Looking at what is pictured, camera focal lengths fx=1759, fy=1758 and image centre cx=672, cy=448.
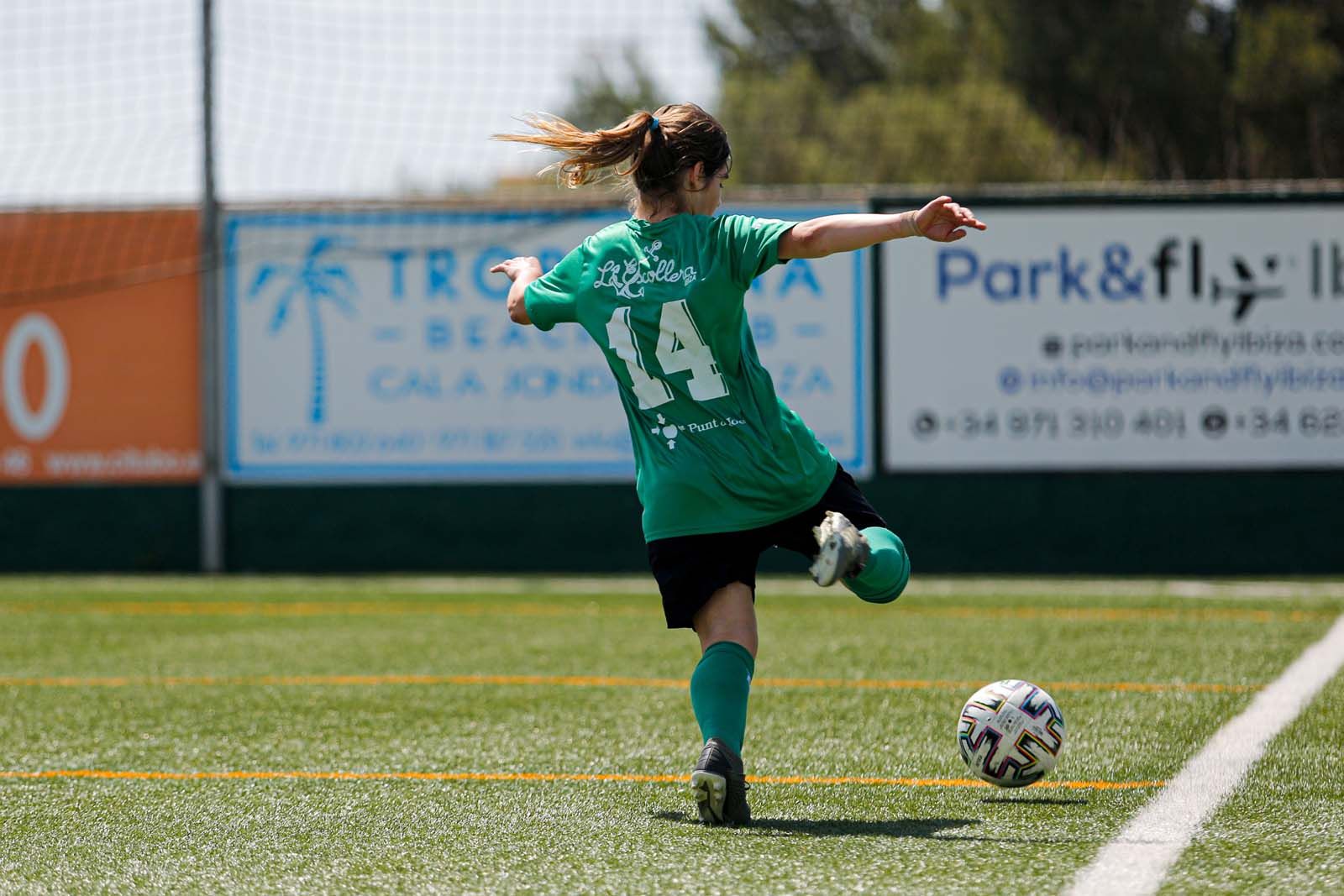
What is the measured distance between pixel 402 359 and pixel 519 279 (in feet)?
27.9

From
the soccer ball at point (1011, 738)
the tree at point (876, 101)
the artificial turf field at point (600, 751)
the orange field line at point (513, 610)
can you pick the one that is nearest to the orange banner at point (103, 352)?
the orange field line at point (513, 610)

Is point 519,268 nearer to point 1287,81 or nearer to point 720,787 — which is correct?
point 720,787

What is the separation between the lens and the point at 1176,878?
133 inches

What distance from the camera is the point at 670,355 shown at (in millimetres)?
4199

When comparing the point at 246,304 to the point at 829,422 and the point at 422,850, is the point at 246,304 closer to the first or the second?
the point at 829,422

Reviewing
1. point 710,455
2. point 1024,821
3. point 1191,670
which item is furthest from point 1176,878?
point 1191,670

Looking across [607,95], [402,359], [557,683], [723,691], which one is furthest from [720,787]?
[607,95]

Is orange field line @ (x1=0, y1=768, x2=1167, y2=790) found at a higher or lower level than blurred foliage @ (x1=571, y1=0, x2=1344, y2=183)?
lower

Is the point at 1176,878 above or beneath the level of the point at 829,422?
beneath

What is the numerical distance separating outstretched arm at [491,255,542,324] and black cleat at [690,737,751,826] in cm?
118

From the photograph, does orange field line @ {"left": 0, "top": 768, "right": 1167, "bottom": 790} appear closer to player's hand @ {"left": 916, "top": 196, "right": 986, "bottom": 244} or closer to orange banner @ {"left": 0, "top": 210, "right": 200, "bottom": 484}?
player's hand @ {"left": 916, "top": 196, "right": 986, "bottom": 244}

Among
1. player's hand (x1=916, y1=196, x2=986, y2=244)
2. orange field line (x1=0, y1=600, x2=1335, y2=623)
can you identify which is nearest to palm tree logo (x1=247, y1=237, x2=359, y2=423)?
orange field line (x1=0, y1=600, x2=1335, y2=623)

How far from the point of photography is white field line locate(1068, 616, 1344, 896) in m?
3.41

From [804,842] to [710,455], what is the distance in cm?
94
